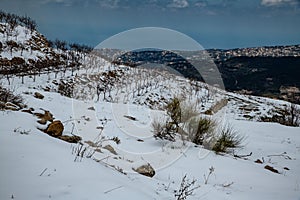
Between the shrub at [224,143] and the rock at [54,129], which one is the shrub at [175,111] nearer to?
the shrub at [224,143]

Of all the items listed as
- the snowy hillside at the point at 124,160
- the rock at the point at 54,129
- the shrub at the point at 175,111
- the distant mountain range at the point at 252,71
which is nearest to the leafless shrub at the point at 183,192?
the snowy hillside at the point at 124,160

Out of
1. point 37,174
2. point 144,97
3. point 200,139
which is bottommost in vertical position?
point 144,97

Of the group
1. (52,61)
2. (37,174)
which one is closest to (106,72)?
(52,61)

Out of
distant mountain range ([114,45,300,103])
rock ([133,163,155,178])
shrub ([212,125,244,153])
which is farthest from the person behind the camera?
distant mountain range ([114,45,300,103])

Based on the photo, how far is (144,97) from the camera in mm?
50938

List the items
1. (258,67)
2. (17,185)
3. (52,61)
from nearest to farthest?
(17,185) < (52,61) < (258,67)

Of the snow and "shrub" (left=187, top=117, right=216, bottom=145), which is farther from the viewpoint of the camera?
"shrub" (left=187, top=117, right=216, bottom=145)

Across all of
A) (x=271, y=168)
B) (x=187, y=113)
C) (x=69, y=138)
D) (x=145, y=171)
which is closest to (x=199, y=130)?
(x=187, y=113)

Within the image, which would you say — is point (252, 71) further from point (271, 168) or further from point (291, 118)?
point (271, 168)

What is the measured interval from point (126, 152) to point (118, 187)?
324cm

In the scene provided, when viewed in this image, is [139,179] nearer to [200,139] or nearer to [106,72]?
[200,139]

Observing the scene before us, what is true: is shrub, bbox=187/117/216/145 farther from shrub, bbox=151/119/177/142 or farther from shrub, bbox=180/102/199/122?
shrub, bbox=151/119/177/142

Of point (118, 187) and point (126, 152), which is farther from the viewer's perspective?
point (126, 152)

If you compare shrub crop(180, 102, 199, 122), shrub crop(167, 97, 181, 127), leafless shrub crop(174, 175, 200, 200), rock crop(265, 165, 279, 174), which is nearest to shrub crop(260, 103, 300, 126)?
shrub crop(180, 102, 199, 122)
